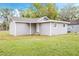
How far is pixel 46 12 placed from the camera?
3.97m

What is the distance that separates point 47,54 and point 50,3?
2.59 feet

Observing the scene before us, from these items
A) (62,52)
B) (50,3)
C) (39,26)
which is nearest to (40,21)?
(39,26)

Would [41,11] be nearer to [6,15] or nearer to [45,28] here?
[45,28]

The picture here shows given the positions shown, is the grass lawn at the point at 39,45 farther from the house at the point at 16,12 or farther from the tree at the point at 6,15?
the house at the point at 16,12

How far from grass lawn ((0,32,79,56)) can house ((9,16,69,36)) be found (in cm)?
8

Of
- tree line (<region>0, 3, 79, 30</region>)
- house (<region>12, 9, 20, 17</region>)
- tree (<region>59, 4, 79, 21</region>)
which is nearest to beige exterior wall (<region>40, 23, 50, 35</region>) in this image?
tree line (<region>0, 3, 79, 30</region>)

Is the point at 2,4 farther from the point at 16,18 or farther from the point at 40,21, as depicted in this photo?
the point at 40,21

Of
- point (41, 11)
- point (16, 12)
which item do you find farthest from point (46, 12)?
point (16, 12)

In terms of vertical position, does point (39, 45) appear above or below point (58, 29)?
below

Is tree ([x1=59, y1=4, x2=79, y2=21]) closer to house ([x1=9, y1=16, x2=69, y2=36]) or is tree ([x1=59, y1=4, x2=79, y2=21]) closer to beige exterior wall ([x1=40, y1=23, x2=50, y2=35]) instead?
house ([x1=9, y1=16, x2=69, y2=36])

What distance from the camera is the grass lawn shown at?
387 cm

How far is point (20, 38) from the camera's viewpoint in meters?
3.96

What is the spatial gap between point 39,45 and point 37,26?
0.98 feet

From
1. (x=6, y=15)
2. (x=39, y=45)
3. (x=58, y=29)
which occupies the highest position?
(x=6, y=15)
